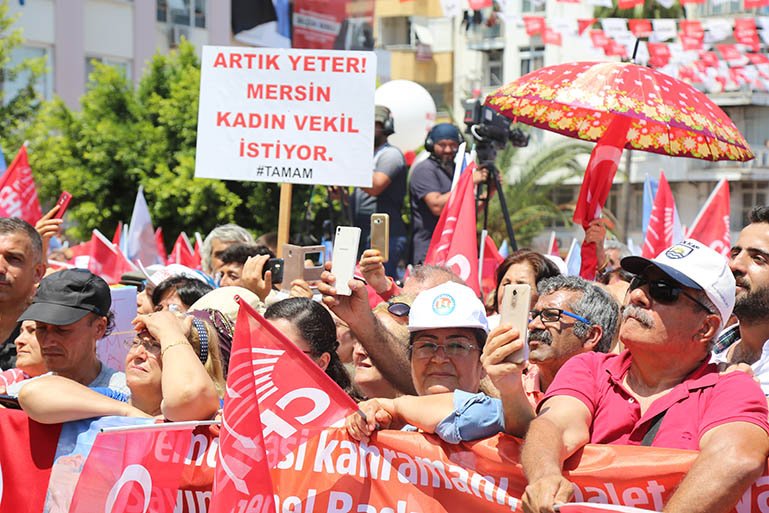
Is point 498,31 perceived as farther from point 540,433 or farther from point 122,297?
point 540,433

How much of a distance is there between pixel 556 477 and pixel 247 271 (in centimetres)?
273

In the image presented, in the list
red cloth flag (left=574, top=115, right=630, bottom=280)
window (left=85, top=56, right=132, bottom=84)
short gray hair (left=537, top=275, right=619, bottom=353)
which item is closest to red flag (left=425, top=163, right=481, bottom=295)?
red cloth flag (left=574, top=115, right=630, bottom=280)

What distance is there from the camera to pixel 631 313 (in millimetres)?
3621

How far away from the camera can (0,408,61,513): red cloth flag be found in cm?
411

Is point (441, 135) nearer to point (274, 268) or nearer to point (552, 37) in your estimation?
point (274, 268)

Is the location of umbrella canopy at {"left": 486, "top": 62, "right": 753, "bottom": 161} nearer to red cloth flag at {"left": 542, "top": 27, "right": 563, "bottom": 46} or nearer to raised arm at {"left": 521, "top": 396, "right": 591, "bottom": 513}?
raised arm at {"left": 521, "top": 396, "right": 591, "bottom": 513}

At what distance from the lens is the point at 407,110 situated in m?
16.1

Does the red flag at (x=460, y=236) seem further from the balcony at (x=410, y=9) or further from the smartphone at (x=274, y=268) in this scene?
the balcony at (x=410, y=9)

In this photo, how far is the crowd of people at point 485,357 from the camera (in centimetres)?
324

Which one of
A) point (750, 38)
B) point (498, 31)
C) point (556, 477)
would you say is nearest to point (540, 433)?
point (556, 477)

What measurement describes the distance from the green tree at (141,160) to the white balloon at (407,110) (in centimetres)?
368

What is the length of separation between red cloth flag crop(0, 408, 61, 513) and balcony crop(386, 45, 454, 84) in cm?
4258

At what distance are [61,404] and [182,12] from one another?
2901cm

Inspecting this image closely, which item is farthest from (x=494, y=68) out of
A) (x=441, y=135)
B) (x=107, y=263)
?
(x=107, y=263)
